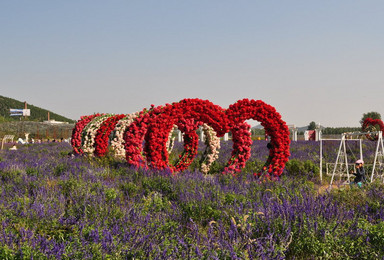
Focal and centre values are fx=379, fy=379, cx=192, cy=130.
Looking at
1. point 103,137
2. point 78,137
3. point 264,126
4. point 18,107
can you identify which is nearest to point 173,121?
point 264,126

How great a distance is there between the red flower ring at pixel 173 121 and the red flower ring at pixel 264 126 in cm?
29

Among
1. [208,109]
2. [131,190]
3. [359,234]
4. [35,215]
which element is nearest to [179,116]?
[208,109]

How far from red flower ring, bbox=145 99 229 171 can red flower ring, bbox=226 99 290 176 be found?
29 cm

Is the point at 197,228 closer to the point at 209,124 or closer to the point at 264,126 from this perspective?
the point at 209,124

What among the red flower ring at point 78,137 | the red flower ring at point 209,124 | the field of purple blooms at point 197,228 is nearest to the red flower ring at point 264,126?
the red flower ring at point 209,124

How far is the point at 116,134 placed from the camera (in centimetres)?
1085

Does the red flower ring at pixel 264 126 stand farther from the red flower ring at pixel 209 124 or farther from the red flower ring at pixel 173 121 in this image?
the red flower ring at pixel 173 121

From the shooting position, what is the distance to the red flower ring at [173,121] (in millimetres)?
8211

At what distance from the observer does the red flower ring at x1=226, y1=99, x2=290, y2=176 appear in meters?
8.41

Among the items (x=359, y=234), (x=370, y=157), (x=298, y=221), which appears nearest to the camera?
(x=359, y=234)

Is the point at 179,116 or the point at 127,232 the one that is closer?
the point at 127,232

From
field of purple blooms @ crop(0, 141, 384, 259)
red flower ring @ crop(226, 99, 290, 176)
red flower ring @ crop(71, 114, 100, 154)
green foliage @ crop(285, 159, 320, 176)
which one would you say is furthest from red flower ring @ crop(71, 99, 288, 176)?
red flower ring @ crop(71, 114, 100, 154)

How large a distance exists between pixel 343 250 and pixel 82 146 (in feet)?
34.1

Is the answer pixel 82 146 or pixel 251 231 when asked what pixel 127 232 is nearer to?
pixel 251 231
